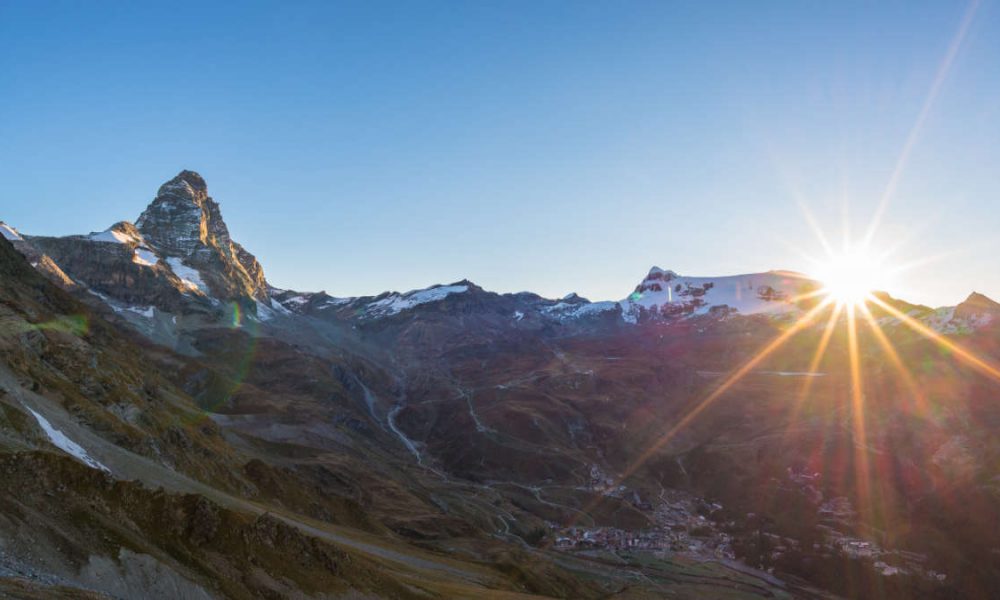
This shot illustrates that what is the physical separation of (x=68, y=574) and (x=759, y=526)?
20286 centimetres

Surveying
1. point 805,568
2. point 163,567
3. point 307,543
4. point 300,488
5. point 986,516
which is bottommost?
point 805,568

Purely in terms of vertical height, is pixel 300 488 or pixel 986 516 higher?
pixel 300 488

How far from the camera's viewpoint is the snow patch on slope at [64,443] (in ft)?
184

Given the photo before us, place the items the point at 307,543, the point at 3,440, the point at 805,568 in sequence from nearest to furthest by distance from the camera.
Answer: the point at 3,440 → the point at 307,543 → the point at 805,568

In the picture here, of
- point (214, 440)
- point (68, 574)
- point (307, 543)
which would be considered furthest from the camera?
point (214, 440)

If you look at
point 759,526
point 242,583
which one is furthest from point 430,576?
point 759,526

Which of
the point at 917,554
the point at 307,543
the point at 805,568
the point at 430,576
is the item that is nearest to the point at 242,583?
the point at 307,543

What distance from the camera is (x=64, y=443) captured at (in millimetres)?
57500

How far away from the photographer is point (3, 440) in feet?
149

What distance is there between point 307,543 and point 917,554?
592ft

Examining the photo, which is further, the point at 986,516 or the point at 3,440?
the point at 986,516

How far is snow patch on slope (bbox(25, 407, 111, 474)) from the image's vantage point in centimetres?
5607

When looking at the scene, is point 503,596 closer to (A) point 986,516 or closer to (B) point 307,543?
(B) point 307,543

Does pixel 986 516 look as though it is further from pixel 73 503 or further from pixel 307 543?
pixel 73 503
